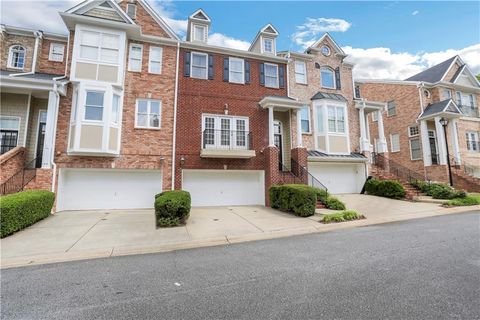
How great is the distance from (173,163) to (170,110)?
2891 millimetres

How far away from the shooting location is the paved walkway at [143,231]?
5738mm

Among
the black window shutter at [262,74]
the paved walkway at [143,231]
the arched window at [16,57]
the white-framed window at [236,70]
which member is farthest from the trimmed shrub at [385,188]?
the arched window at [16,57]

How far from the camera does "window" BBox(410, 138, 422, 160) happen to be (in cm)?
1993

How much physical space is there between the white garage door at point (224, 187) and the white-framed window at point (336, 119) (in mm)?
5774

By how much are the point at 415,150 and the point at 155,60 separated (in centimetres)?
2136

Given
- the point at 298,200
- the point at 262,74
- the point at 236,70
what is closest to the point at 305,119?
the point at 262,74

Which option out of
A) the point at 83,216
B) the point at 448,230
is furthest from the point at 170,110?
the point at 448,230

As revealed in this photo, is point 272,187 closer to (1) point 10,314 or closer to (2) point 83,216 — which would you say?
(2) point 83,216

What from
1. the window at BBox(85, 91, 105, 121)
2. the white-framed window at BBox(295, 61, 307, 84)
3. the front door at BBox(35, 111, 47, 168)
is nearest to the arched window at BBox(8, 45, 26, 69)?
the front door at BBox(35, 111, 47, 168)

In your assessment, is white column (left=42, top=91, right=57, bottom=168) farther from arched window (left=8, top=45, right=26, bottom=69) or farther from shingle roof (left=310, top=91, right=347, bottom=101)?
shingle roof (left=310, top=91, right=347, bottom=101)

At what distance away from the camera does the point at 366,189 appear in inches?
601

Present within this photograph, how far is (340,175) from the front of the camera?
15773 millimetres

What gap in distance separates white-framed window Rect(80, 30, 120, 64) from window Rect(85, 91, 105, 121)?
180 centimetres

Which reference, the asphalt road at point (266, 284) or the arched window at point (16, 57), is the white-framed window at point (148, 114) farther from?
the asphalt road at point (266, 284)
